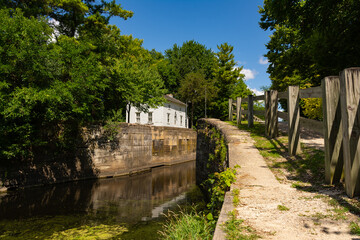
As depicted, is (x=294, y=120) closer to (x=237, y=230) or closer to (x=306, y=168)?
(x=306, y=168)

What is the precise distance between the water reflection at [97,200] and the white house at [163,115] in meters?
15.4

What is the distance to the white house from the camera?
29.8m

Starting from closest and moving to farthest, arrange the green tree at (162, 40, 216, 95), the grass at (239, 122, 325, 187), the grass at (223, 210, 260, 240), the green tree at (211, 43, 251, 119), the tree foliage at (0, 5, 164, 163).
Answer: the grass at (223, 210, 260, 240) < the grass at (239, 122, 325, 187) < the tree foliage at (0, 5, 164, 163) < the green tree at (211, 43, 251, 119) < the green tree at (162, 40, 216, 95)

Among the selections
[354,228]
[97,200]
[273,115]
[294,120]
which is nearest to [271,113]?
[273,115]

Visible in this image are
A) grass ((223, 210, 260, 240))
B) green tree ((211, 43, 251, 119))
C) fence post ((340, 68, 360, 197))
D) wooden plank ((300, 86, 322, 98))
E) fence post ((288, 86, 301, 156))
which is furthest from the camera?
green tree ((211, 43, 251, 119))

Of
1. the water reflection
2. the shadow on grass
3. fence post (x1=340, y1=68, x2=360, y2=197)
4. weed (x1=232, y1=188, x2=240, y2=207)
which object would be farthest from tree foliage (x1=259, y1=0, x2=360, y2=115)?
the water reflection

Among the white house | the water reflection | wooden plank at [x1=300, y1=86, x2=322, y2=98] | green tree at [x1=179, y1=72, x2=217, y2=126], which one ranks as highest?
green tree at [x1=179, y1=72, x2=217, y2=126]

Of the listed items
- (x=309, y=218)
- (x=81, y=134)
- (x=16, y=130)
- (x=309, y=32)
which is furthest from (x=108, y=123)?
(x=309, y=218)

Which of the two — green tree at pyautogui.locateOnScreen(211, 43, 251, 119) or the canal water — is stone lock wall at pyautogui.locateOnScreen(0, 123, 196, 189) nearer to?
the canal water

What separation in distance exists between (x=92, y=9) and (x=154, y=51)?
34.5 m

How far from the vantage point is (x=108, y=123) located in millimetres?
15469

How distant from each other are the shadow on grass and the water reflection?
4.76 meters

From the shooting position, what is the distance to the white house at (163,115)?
29844 millimetres

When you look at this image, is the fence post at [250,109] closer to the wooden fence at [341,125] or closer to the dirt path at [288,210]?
the wooden fence at [341,125]
